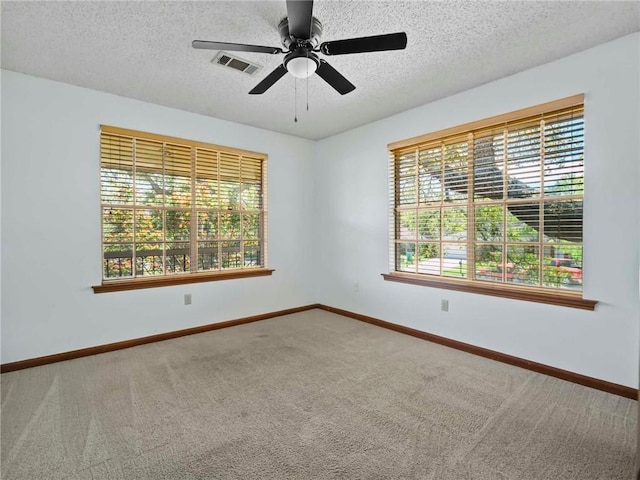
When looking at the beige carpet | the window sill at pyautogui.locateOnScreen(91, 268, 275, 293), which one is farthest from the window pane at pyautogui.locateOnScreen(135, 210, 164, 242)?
the beige carpet

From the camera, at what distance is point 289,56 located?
6.85ft

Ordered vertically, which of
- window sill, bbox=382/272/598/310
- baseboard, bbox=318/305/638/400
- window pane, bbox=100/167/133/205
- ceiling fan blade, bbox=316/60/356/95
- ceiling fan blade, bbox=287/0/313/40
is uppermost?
ceiling fan blade, bbox=287/0/313/40

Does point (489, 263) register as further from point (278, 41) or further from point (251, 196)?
point (251, 196)

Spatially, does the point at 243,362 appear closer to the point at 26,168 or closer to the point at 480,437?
the point at 480,437

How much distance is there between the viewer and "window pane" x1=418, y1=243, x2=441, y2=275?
12.1 ft

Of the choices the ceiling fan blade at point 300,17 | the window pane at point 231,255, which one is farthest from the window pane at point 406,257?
the ceiling fan blade at point 300,17

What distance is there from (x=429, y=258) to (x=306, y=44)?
8.65ft

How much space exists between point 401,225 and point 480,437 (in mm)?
2548

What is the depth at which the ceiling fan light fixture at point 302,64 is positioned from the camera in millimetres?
2072

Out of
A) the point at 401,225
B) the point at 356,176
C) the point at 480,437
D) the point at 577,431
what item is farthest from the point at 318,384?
the point at 356,176

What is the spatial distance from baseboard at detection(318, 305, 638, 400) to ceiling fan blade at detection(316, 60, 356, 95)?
107 inches

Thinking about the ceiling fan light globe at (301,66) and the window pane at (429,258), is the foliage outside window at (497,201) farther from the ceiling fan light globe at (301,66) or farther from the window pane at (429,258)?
the ceiling fan light globe at (301,66)

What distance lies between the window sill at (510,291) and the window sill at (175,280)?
6.40 feet

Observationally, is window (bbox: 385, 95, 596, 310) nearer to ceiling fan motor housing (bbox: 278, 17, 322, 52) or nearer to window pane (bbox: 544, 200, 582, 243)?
window pane (bbox: 544, 200, 582, 243)
